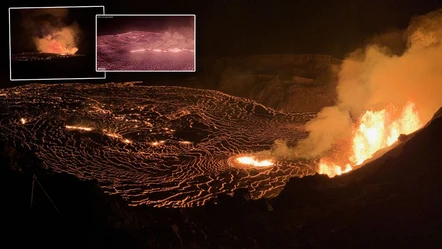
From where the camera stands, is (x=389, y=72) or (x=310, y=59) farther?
(x=310, y=59)

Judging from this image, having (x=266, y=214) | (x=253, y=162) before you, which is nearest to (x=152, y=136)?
(x=253, y=162)

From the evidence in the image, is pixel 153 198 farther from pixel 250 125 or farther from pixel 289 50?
pixel 289 50

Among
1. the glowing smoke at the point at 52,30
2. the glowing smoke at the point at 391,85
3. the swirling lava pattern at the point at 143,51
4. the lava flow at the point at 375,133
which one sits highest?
the glowing smoke at the point at 52,30

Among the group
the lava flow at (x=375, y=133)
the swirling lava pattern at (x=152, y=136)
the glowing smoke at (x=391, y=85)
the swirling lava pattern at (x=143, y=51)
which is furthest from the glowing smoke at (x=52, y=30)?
the lava flow at (x=375, y=133)

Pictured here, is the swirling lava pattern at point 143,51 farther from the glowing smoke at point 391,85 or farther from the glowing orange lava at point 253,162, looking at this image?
the glowing smoke at point 391,85

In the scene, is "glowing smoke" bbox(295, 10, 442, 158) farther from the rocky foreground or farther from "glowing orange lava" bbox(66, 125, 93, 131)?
"glowing orange lava" bbox(66, 125, 93, 131)

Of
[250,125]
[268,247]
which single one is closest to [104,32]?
[250,125]
